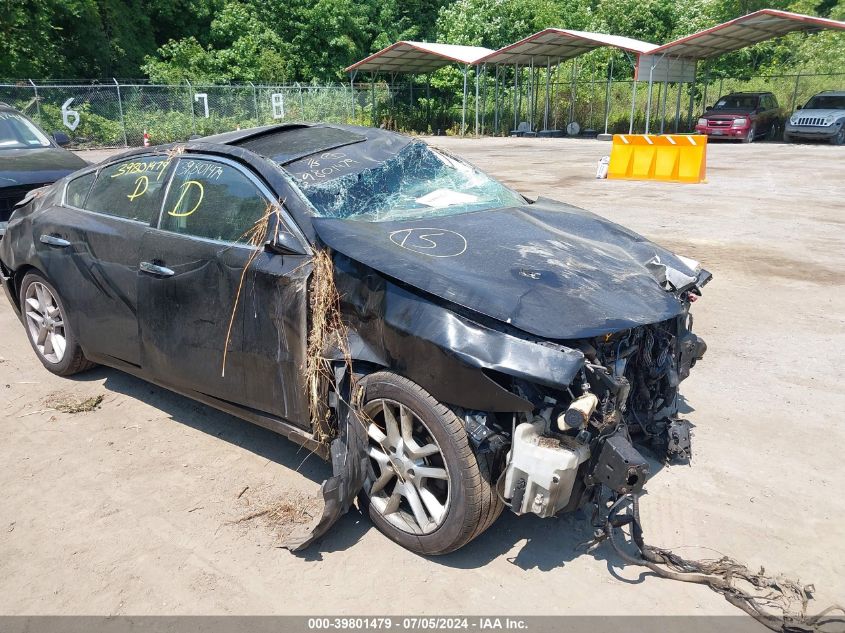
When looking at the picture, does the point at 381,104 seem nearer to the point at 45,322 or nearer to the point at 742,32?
the point at 742,32

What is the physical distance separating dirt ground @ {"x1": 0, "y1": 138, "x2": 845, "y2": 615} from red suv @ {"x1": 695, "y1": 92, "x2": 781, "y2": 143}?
2337cm

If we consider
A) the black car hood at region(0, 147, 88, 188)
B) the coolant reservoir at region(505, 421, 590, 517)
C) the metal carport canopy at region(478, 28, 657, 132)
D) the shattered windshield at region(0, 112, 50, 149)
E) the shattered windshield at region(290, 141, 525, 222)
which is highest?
the metal carport canopy at region(478, 28, 657, 132)

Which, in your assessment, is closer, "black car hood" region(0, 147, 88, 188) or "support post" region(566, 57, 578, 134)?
"black car hood" region(0, 147, 88, 188)

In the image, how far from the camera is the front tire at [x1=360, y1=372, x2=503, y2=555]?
2.93 metres

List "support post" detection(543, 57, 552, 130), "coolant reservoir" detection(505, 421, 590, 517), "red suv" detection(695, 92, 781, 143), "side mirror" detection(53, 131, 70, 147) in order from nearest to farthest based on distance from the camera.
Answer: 1. "coolant reservoir" detection(505, 421, 590, 517)
2. "side mirror" detection(53, 131, 70, 147)
3. "red suv" detection(695, 92, 781, 143)
4. "support post" detection(543, 57, 552, 130)

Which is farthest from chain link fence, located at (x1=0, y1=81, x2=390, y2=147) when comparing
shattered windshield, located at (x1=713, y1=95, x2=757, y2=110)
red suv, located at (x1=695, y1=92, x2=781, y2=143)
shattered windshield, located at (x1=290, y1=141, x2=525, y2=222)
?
shattered windshield, located at (x1=290, y1=141, x2=525, y2=222)

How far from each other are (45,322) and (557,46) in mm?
29183

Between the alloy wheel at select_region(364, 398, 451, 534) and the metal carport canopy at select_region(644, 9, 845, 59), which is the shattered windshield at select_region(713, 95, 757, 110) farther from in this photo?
the alloy wheel at select_region(364, 398, 451, 534)

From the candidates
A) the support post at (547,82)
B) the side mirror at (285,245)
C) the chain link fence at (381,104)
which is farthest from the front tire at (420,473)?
the support post at (547,82)

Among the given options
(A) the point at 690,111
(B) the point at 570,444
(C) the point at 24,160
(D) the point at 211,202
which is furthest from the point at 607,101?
(B) the point at 570,444

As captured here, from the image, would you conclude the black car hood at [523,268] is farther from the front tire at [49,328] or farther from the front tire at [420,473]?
the front tire at [49,328]

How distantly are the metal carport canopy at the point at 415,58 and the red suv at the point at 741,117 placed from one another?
9787mm

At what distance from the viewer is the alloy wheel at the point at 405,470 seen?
3.11m

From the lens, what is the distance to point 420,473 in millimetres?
3129
